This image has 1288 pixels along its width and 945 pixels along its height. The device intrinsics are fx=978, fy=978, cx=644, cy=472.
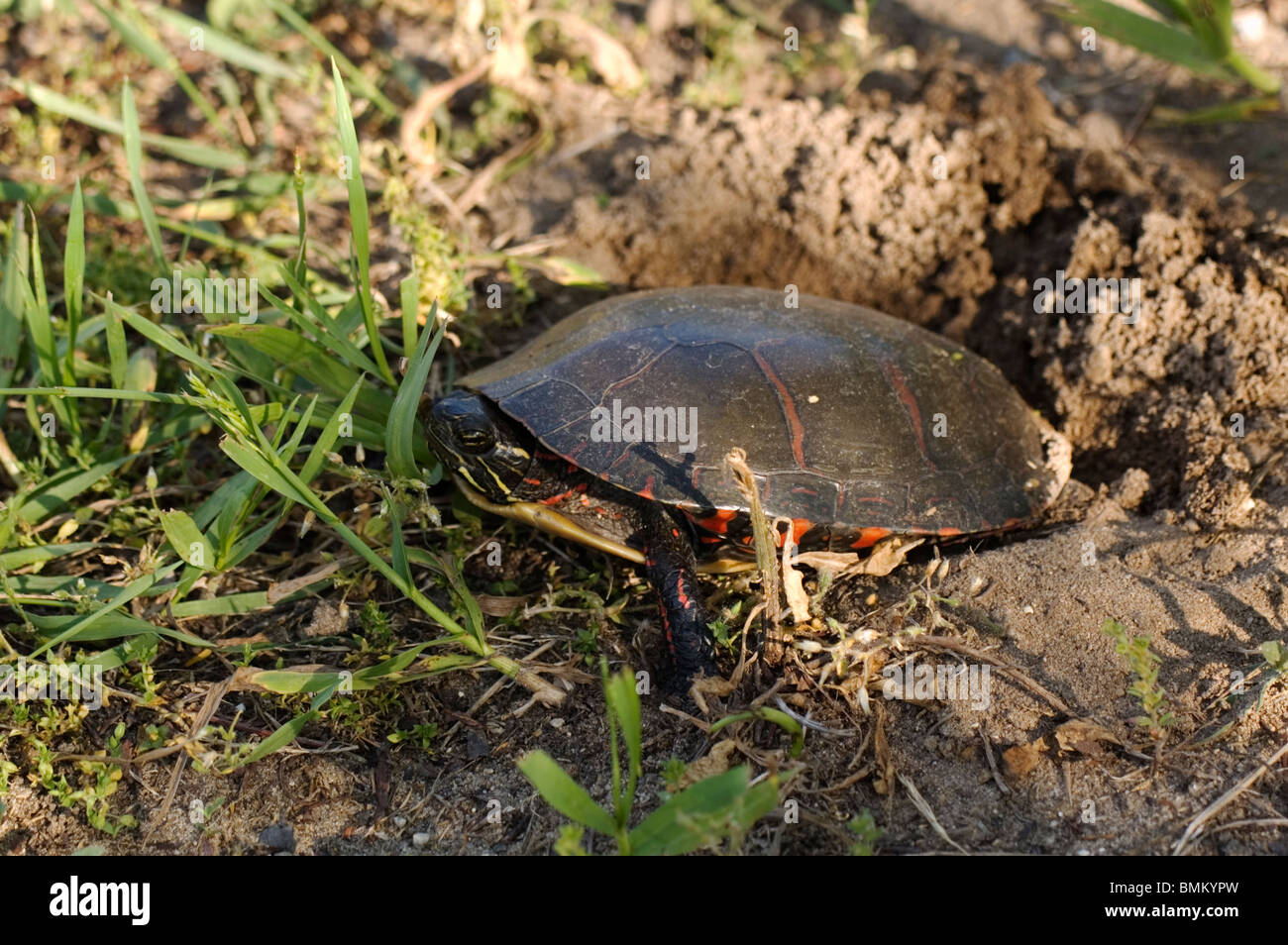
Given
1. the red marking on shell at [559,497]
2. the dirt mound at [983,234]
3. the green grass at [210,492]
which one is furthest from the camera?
the dirt mound at [983,234]

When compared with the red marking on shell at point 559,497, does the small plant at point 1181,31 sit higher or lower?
higher

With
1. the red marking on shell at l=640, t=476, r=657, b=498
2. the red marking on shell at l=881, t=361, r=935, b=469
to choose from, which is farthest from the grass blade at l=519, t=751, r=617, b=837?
the red marking on shell at l=881, t=361, r=935, b=469

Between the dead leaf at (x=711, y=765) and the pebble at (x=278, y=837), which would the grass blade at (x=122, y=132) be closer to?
the pebble at (x=278, y=837)

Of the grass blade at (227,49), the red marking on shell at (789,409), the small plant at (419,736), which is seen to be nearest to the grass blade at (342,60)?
the grass blade at (227,49)

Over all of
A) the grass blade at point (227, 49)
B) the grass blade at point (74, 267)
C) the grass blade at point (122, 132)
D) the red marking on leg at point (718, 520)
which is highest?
the grass blade at point (227, 49)

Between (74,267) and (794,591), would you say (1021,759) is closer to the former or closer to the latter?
(794,591)

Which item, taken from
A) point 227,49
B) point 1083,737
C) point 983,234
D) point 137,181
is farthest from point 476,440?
point 227,49

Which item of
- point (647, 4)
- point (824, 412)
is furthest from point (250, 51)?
point (824, 412)

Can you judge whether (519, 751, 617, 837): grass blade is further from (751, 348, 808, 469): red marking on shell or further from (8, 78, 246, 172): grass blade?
(8, 78, 246, 172): grass blade
